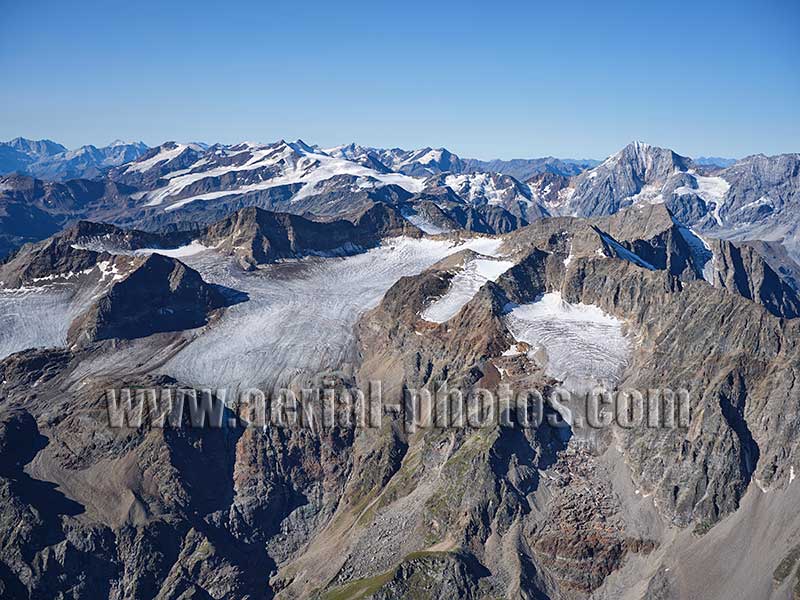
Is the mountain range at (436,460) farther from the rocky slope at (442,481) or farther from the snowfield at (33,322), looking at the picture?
the snowfield at (33,322)

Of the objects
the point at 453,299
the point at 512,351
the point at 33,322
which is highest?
the point at 453,299

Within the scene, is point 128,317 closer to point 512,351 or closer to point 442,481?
point 512,351

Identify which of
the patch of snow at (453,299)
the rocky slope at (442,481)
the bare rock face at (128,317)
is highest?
the patch of snow at (453,299)

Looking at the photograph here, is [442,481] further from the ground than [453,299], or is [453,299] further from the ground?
[453,299]

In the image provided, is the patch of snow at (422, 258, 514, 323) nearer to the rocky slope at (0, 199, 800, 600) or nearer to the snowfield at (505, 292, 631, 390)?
the rocky slope at (0, 199, 800, 600)

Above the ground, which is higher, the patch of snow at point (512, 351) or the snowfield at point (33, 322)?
the patch of snow at point (512, 351)

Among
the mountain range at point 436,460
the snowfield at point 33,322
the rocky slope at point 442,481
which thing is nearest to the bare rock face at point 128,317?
the mountain range at point 436,460

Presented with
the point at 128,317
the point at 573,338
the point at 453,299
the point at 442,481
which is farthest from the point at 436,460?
the point at 128,317

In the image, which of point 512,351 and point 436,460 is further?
point 512,351
